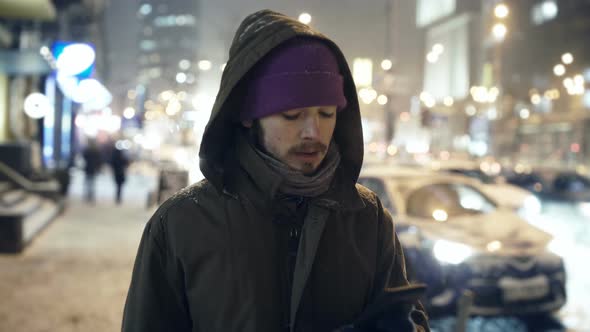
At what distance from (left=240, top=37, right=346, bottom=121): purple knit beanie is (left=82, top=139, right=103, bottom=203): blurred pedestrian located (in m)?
16.3

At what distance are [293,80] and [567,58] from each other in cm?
6221

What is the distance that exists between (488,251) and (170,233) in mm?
4909

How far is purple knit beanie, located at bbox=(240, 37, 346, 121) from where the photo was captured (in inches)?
74.8

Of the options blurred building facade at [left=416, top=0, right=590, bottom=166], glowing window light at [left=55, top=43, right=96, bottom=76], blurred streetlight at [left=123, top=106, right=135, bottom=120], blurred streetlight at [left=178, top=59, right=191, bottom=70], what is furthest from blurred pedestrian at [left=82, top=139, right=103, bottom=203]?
blurred streetlight at [left=178, top=59, right=191, bottom=70]

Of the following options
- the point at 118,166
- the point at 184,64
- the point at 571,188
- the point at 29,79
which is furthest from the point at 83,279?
the point at 184,64

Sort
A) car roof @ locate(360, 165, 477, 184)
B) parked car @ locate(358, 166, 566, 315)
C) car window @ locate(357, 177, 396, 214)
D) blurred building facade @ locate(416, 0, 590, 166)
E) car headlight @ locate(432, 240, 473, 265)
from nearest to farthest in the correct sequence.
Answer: parked car @ locate(358, 166, 566, 315) → car headlight @ locate(432, 240, 473, 265) → car window @ locate(357, 177, 396, 214) → car roof @ locate(360, 165, 477, 184) → blurred building facade @ locate(416, 0, 590, 166)

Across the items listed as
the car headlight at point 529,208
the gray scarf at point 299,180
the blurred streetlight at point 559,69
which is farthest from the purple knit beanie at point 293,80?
the blurred streetlight at point 559,69

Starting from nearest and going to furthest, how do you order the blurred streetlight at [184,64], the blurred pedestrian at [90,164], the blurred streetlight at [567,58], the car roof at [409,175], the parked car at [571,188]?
the car roof at [409,175] → the parked car at [571,188] → the blurred pedestrian at [90,164] → the blurred streetlight at [567,58] → the blurred streetlight at [184,64]

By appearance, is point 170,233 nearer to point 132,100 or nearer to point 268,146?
point 268,146

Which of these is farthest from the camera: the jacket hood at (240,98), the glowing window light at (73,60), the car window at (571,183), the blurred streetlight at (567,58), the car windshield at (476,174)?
the blurred streetlight at (567,58)

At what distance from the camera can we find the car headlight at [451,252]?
19.4 ft

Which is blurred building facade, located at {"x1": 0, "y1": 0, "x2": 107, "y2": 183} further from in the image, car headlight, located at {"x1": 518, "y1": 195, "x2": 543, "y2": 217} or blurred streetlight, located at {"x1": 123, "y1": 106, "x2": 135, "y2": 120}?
blurred streetlight, located at {"x1": 123, "y1": 106, "x2": 135, "y2": 120}

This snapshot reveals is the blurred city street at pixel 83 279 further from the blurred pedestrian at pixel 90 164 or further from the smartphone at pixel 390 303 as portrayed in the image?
the smartphone at pixel 390 303

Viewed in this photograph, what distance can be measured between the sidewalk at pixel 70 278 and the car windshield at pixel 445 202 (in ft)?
13.1
